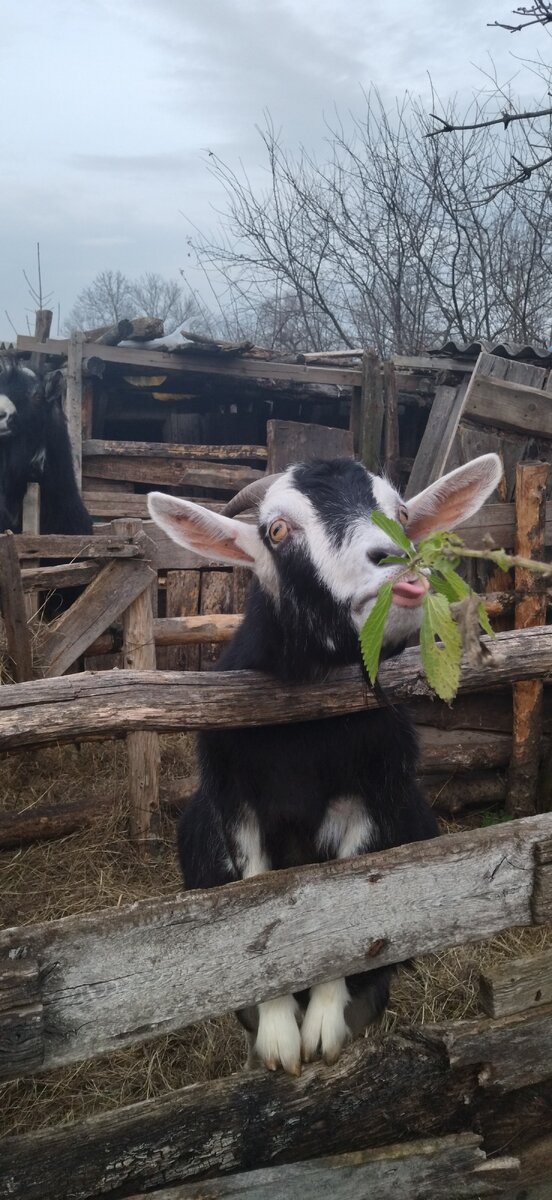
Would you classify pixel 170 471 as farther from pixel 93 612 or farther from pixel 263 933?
pixel 263 933

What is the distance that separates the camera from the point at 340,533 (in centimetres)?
262

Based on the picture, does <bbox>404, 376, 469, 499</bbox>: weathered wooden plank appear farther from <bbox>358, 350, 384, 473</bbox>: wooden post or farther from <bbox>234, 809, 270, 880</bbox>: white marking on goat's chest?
<bbox>234, 809, 270, 880</bbox>: white marking on goat's chest

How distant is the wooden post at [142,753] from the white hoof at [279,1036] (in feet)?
8.06

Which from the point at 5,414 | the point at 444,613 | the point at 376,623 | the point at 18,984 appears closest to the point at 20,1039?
the point at 18,984

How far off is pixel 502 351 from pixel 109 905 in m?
6.88

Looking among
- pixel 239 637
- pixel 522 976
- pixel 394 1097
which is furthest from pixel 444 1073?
pixel 239 637

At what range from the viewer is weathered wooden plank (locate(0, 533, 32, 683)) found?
5.04 metres

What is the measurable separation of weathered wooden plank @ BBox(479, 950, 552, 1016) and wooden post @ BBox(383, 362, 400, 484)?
25.9ft

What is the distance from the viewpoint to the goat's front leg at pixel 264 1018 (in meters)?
2.58

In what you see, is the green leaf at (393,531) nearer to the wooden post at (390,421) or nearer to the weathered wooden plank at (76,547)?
the weathered wooden plank at (76,547)

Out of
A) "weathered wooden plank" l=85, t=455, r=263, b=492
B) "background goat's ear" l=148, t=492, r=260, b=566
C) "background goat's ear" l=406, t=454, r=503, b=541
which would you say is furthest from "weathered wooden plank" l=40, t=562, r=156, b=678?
"weathered wooden plank" l=85, t=455, r=263, b=492

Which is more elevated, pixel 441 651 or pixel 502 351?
pixel 502 351

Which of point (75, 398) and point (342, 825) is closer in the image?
point (342, 825)

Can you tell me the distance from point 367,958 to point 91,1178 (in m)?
0.88
